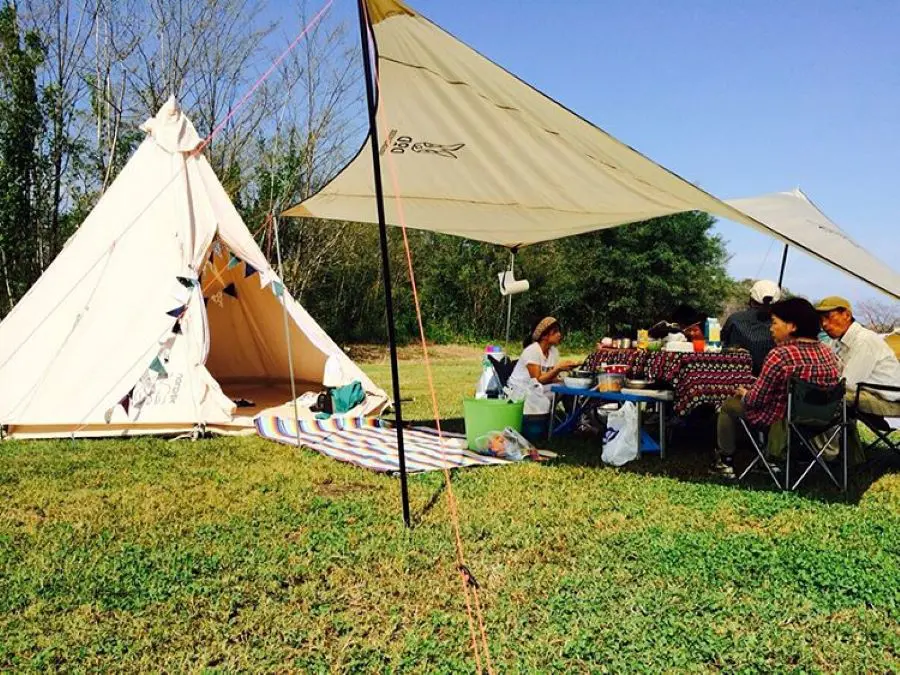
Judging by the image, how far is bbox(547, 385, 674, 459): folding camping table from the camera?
459 cm

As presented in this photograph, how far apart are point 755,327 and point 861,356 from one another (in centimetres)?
78

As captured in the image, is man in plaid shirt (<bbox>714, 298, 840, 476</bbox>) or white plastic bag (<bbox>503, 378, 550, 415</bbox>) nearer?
man in plaid shirt (<bbox>714, 298, 840, 476</bbox>)

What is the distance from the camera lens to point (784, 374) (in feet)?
12.9

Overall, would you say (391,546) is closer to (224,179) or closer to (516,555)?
(516,555)

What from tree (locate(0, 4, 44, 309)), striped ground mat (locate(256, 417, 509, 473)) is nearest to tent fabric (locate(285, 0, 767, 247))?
striped ground mat (locate(256, 417, 509, 473))

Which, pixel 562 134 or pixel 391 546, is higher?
pixel 562 134

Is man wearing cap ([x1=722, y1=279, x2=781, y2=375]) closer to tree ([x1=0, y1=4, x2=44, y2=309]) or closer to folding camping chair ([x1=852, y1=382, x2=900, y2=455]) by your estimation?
folding camping chair ([x1=852, y1=382, x2=900, y2=455])

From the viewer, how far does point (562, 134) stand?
12.6 feet

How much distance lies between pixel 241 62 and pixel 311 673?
13.6m

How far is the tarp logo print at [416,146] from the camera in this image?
452cm

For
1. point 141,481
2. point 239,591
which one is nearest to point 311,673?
point 239,591

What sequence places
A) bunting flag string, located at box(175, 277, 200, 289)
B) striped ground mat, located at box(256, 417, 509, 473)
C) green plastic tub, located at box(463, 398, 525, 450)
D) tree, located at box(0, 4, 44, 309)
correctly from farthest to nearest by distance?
1. tree, located at box(0, 4, 44, 309)
2. bunting flag string, located at box(175, 277, 200, 289)
3. green plastic tub, located at box(463, 398, 525, 450)
4. striped ground mat, located at box(256, 417, 509, 473)

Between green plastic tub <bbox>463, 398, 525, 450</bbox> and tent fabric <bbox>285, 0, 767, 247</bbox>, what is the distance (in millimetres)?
1506

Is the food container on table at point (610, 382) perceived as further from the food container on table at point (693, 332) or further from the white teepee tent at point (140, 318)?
the white teepee tent at point (140, 318)
